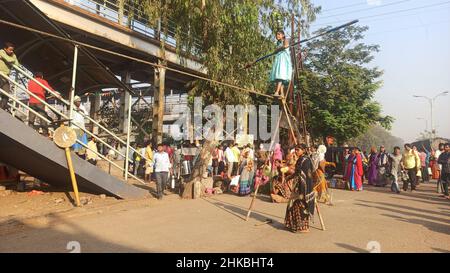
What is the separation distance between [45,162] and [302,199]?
224 inches

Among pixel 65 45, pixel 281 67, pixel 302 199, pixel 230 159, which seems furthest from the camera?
pixel 230 159

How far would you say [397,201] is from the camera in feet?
34.7

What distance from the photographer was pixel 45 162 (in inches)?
321

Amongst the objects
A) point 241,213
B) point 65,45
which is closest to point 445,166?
point 241,213

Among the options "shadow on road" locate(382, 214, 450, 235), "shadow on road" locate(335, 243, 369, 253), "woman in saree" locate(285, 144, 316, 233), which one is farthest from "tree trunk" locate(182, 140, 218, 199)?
"shadow on road" locate(335, 243, 369, 253)

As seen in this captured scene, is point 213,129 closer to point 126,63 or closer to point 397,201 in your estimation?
point 397,201

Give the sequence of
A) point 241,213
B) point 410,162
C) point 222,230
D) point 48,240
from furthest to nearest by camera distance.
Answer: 1. point 410,162
2. point 241,213
3. point 222,230
4. point 48,240

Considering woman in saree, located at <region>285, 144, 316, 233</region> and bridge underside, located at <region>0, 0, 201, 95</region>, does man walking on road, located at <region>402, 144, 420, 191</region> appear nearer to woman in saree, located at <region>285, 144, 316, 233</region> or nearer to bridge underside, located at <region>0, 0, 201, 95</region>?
woman in saree, located at <region>285, 144, 316, 233</region>

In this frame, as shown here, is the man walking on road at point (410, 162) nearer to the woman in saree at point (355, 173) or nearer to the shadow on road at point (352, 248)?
the woman in saree at point (355, 173)

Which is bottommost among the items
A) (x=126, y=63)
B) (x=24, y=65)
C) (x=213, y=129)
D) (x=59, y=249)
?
(x=59, y=249)

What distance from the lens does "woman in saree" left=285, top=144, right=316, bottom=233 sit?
6.55m

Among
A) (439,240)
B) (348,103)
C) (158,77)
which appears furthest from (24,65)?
(348,103)

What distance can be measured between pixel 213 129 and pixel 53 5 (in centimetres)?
747

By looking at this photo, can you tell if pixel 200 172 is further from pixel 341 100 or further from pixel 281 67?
pixel 341 100
